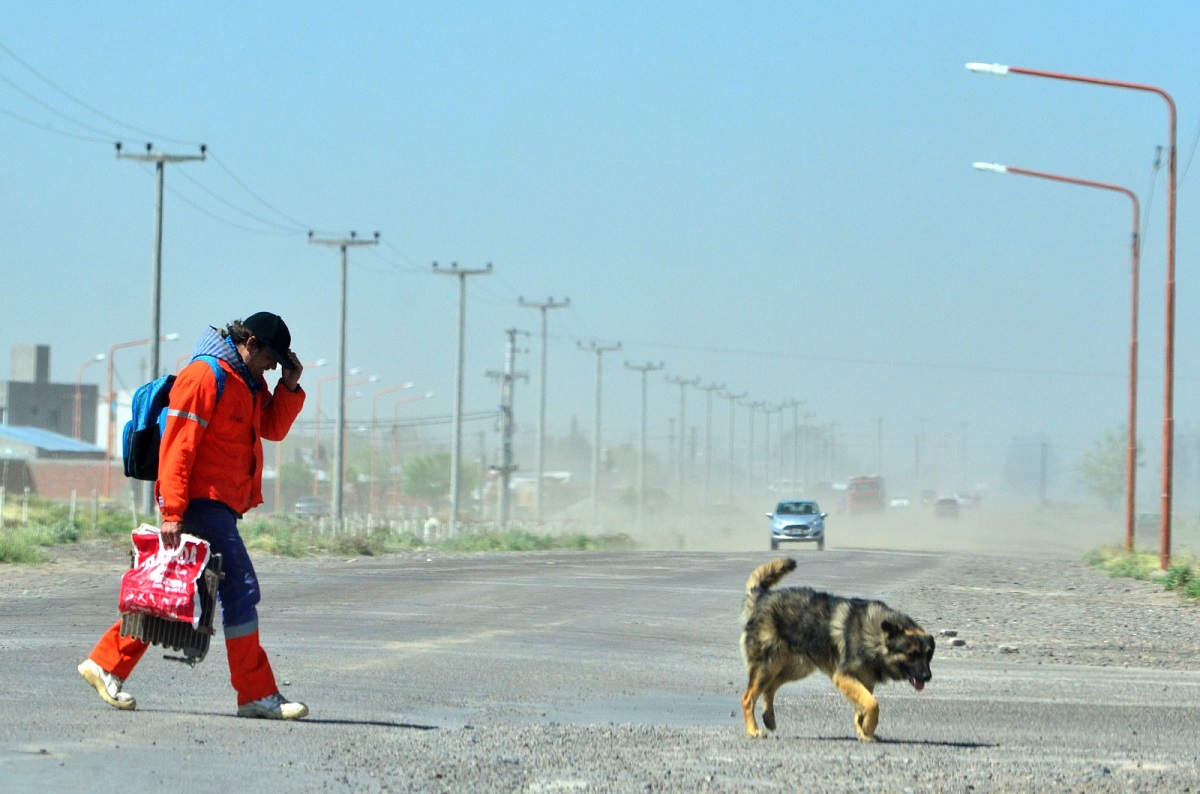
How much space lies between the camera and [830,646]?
933cm

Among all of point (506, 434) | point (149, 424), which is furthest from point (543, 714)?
point (506, 434)

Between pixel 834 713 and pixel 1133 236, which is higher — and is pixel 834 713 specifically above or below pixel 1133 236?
below

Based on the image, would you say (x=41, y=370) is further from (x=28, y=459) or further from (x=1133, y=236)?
(x=1133, y=236)

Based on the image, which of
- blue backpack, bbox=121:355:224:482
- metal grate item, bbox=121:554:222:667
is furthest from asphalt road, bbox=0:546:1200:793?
blue backpack, bbox=121:355:224:482

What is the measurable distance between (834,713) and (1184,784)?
3107 millimetres

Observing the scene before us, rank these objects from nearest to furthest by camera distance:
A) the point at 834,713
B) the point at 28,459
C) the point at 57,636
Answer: the point at 834,713, the point at 57,636, the point at 28,459

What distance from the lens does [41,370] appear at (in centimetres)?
15625

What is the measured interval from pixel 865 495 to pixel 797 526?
240ft

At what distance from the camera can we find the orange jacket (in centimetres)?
867

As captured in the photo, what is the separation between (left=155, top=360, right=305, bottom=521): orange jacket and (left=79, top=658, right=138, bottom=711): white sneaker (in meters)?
1.00

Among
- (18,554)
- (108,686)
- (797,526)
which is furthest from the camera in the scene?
(797,526)

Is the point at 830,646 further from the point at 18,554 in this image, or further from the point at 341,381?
the point at 341,381

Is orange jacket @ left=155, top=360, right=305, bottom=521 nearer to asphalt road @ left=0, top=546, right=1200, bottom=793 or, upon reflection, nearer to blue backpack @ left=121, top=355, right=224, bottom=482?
blue backpack @ left=121, top=355, right=224, bottom=482

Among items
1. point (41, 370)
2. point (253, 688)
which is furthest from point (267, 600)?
point (41, 370)
